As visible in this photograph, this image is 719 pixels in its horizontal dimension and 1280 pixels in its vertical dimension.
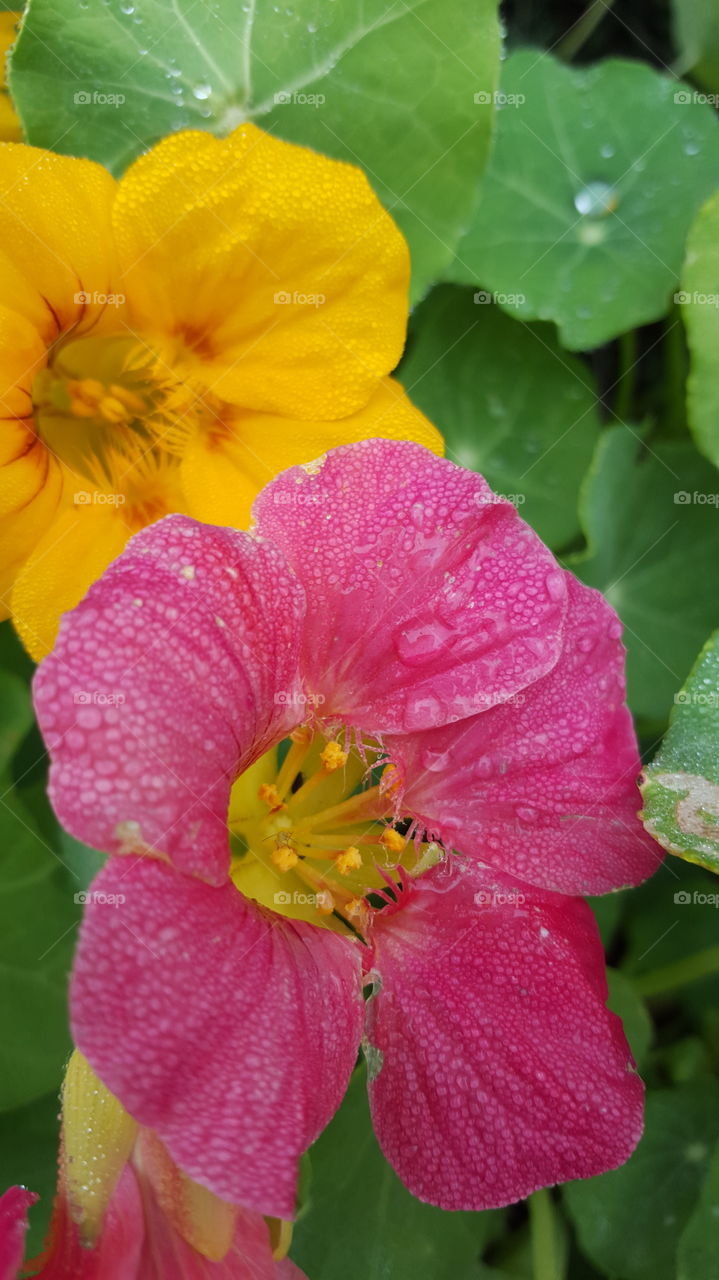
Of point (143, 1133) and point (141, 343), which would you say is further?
point (141, 343)

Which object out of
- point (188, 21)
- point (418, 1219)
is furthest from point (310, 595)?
point (418, 1219)

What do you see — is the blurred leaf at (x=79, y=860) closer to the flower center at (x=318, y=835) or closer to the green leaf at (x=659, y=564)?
the flower center at (x=318, y=835)

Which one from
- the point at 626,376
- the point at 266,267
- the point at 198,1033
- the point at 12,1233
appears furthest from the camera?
the point at 626,376

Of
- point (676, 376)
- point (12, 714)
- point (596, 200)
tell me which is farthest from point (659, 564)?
point (12, 714)

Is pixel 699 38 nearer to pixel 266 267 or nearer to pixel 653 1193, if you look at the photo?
pixel 266 267

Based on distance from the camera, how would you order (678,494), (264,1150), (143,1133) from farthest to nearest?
(678,494), (143,1133), (264,1150)

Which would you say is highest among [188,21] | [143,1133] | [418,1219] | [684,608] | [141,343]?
[188,21]

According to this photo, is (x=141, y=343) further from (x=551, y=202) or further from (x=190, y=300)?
(x=551, y=202)
